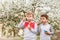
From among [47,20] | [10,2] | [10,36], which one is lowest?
[10,36]

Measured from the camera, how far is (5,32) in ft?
8.64

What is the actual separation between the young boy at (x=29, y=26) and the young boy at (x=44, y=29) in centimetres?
7

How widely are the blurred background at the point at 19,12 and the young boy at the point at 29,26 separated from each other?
54 mm

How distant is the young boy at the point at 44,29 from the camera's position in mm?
2600

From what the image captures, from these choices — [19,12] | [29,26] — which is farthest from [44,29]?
[19,12]

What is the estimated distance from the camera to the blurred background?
2.64 meters

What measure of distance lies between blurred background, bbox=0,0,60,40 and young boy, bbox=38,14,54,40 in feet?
0.17

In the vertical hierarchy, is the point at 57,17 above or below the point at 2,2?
below

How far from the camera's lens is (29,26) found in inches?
102

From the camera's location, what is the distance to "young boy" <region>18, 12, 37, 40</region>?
101 inches

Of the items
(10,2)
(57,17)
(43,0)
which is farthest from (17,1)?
(57,17)

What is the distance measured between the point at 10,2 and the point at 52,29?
525mm

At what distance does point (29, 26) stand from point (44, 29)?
0.52 feet

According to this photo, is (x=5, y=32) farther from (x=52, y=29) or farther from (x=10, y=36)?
(x=52, y=29)
